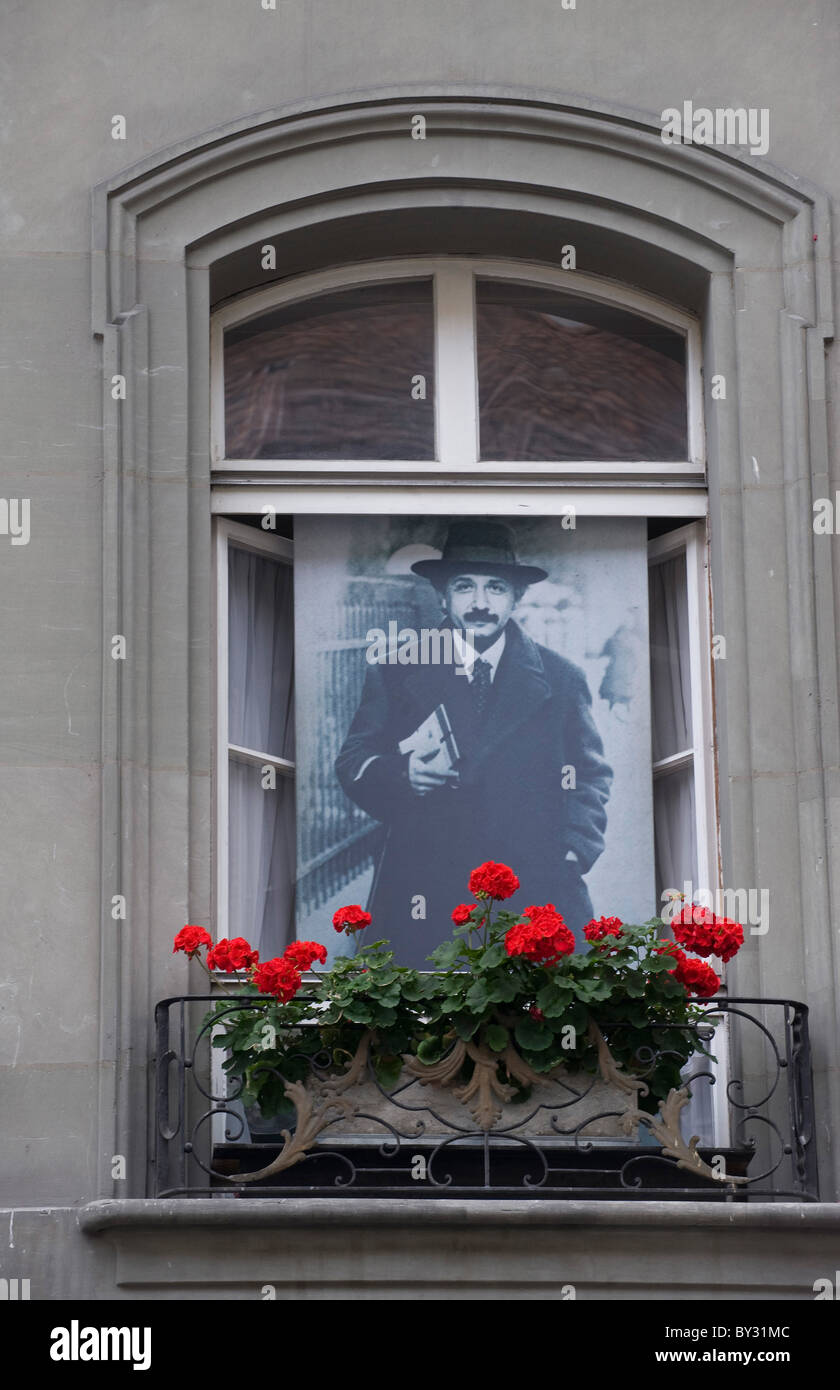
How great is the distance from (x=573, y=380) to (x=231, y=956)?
2882 millimetres

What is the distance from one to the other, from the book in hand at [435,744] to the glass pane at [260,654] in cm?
48

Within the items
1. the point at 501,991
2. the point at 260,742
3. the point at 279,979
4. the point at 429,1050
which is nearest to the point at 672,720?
the point at 260,742

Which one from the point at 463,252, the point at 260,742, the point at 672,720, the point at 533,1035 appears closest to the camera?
the point at 533,1035

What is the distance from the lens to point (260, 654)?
31.6 feet

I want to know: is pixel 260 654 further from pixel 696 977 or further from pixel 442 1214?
pixel 442 1214

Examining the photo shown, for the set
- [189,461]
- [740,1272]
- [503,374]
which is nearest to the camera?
[740,1272]

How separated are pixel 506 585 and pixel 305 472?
2.91 ft

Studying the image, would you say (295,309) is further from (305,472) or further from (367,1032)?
(367,1032)

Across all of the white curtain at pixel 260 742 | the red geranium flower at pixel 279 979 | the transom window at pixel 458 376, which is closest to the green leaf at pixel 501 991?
the red geranium flower at pixel 279 979

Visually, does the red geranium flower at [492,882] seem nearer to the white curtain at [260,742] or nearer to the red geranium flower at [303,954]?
the red geranium flower at [303,954]

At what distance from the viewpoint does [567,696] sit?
9.55m

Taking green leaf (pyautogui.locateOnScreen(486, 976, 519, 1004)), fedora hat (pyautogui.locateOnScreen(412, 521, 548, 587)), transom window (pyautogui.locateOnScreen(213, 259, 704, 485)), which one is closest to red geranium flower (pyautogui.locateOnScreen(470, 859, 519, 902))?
green leaf (pyautogui.locateOnScreen(486, 976, 519, 1004))

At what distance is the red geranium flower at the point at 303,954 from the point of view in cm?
852
